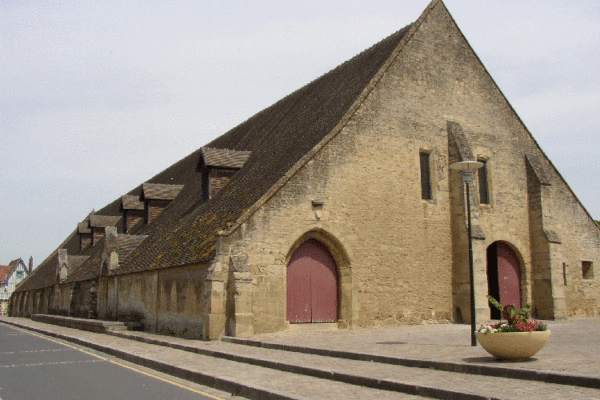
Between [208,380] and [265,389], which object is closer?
[265,389]

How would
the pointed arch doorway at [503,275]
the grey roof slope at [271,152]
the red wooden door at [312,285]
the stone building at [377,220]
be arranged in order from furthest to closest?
the pointed arch doorway at [503,275] → the grey roof slope at [271,152] → the red wooden door at [312,285] → the stone building at [377,220]

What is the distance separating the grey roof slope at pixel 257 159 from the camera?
17.5 metres

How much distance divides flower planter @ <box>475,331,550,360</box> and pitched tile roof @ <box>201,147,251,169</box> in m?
15.0

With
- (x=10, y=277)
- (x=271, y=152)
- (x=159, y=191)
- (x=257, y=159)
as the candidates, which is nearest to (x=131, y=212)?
(x=159, y=191)

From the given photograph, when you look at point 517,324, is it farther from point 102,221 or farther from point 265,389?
point 102,221

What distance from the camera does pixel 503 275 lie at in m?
20.2

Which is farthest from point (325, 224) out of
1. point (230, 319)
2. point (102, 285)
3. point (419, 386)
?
point (102, 285)

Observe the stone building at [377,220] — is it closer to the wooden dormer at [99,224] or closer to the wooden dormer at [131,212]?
the wooden dormer at [131,212]

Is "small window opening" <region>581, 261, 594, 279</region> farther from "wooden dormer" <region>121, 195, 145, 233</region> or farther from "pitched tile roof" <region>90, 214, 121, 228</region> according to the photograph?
"pitched tile roof" <region>90, 214, 121, 228</region>

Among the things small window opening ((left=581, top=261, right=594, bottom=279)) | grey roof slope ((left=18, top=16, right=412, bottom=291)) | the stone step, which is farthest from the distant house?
the stone step

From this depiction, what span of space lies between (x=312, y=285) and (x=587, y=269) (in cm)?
1192

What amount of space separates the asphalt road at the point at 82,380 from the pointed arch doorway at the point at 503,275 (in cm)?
1325

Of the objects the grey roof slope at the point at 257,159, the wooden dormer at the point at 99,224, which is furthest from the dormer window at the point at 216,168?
the wooden dormer at the point at 99,224

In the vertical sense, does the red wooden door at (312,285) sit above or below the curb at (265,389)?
above
